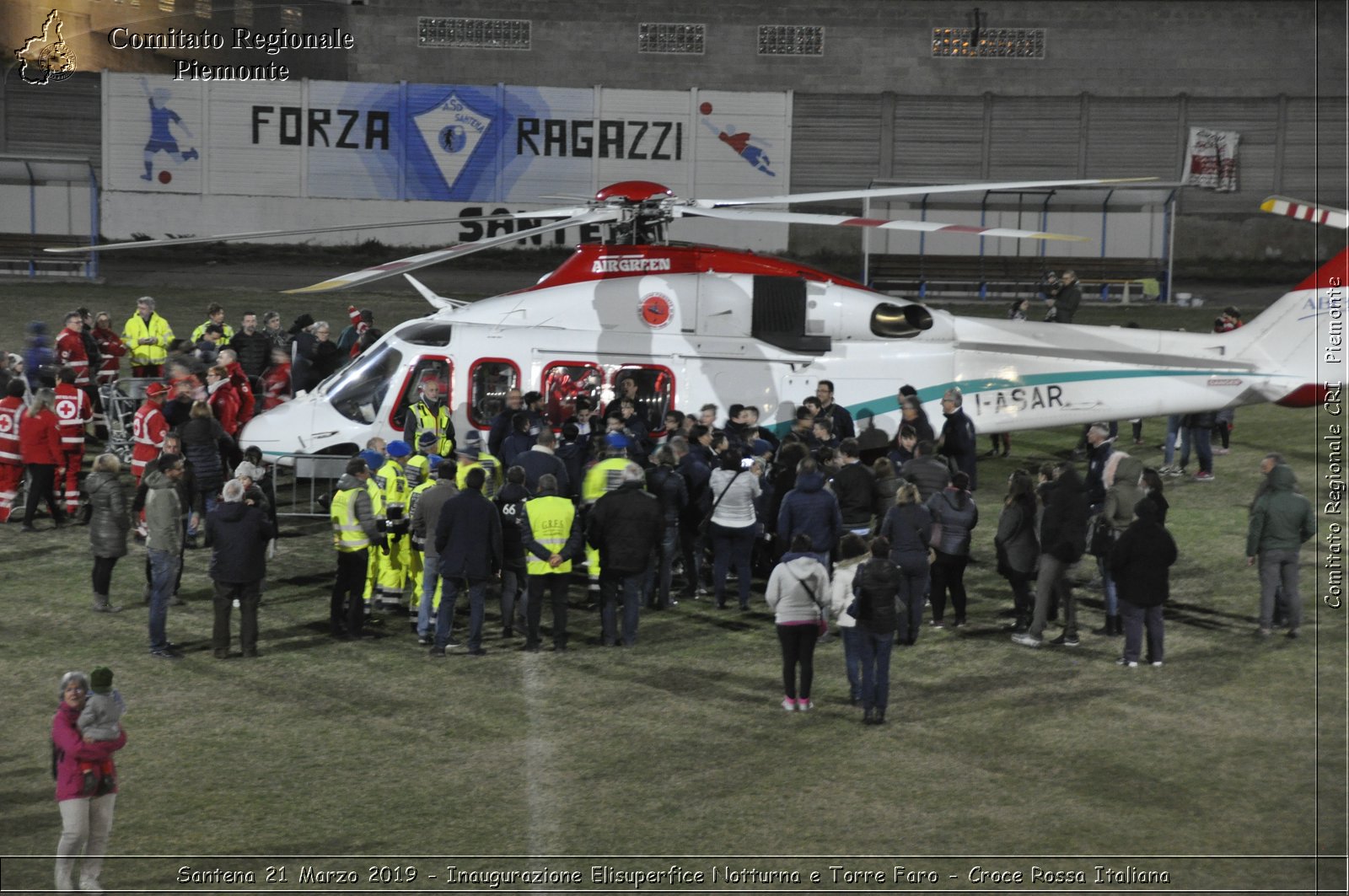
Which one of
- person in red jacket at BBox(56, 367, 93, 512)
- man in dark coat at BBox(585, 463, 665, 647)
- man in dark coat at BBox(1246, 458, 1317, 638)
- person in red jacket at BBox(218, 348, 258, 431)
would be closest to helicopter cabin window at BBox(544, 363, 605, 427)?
man in dark coat at BBox(585, 463, 665, 647)

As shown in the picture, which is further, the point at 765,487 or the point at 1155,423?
the point at 1155,423

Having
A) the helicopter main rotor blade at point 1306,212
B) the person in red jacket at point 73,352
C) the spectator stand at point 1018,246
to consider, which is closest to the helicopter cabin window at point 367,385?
the person in red jacket at point 73,352

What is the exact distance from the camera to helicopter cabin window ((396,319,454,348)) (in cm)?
1580

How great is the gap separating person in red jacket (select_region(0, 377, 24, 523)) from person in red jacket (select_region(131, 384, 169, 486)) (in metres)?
1.51

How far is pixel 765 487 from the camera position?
13906mm

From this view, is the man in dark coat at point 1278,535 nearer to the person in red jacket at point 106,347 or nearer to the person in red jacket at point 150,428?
the person in red jacket at point 150,428

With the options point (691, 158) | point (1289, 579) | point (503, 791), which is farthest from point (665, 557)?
point (691, 158)

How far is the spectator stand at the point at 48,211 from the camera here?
30438mm

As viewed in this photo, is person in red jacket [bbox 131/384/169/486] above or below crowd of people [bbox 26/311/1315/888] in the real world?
above

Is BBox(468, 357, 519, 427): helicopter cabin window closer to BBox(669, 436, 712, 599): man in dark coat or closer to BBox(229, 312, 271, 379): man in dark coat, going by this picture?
BBox(669, 436, 712, 599): man in dark coat

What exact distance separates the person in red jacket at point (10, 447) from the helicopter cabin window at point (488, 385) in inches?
190

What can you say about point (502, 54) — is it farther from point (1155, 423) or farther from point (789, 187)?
point (1155, 423)

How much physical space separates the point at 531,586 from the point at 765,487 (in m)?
2.81

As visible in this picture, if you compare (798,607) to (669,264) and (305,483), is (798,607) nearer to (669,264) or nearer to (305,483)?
(669,264)
